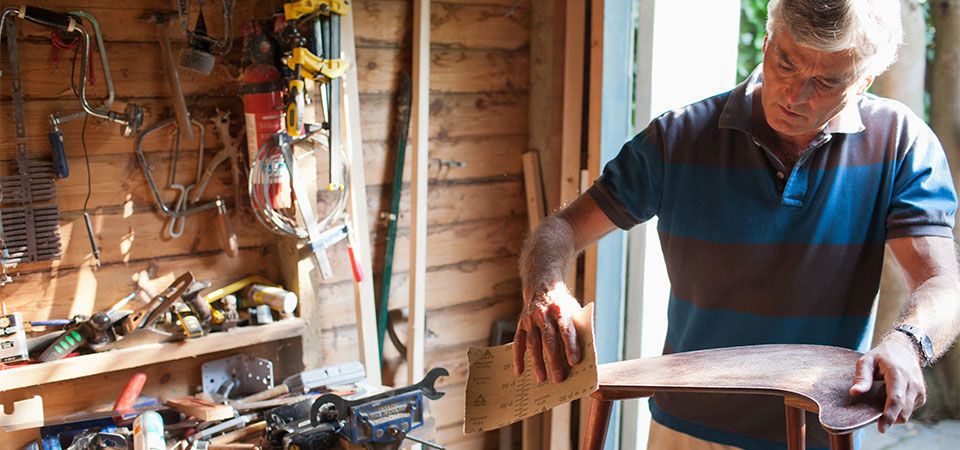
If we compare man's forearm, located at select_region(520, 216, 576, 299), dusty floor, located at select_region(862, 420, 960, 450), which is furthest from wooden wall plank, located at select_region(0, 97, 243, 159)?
dusty floor, located at select_region(862, 420, 960, 450)

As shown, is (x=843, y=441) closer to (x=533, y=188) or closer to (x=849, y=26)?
(x=849, y=26)

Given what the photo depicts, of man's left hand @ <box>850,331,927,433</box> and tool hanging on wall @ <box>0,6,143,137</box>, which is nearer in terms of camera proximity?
man's left hand @ <box>850,331,927,433</box>

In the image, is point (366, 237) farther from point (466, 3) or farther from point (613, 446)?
point (613, 446)

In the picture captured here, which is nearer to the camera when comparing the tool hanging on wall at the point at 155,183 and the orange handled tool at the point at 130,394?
the orange handled tool at the point at 130,394

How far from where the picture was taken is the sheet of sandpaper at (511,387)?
978 millimetres

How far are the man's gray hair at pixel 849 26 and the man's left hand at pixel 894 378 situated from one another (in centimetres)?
49

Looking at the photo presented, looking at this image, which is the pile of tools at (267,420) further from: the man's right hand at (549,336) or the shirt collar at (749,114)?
the shirt collar at (749,114)

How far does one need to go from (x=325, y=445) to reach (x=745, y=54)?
6.54 ft

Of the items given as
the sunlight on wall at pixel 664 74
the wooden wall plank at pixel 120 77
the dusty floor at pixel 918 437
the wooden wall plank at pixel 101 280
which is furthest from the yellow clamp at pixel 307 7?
the dusty floor at pixel 918 437

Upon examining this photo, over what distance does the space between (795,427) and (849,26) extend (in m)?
0.64

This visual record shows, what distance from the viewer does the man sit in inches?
46.2

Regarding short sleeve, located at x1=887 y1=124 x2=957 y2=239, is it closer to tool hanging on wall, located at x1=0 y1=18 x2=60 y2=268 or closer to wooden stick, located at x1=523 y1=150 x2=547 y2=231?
wooden stick, located at x1=523 y1=150 x2=547 y2=231

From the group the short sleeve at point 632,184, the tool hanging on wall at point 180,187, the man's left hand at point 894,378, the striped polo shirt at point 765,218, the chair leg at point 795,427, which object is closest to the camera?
the man's left hand at point 894,378

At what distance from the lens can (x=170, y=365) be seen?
2.18 metres
